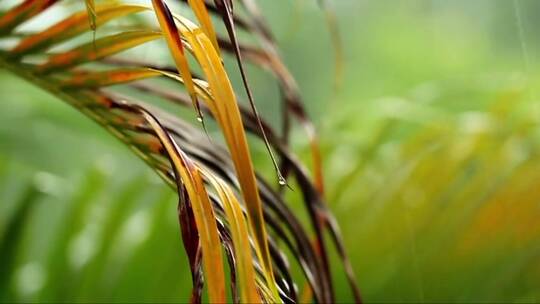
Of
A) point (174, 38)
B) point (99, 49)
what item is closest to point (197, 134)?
point (99, 49)

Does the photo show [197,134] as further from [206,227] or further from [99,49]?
[206,227]

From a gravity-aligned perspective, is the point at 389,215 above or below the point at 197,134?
below

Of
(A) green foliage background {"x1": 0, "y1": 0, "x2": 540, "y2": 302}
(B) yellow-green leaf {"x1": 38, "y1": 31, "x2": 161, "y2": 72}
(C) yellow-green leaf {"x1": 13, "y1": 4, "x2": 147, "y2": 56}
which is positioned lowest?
(A) green foliage background {"x1": 0, "y1": 0, "x2": 540, "y2": 302}

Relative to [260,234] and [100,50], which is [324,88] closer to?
[100,50]

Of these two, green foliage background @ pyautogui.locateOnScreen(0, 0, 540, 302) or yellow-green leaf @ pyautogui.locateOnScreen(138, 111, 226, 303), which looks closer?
yellow-green leaf @ pyautogui.locateOnScreen(138, 111, 226, 303)

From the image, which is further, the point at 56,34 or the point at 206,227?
the point at 56,34

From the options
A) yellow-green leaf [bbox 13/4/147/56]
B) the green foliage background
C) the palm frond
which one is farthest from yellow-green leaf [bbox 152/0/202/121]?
the green foliage background

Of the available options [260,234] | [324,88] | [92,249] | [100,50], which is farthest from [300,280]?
[324,88]

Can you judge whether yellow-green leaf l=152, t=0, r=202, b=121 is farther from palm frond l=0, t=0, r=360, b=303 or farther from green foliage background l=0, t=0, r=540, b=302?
green foliage background l=0, t=0, r=540, b=302

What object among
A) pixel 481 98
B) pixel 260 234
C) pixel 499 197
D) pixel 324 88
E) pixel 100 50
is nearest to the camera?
pixel 260 234
